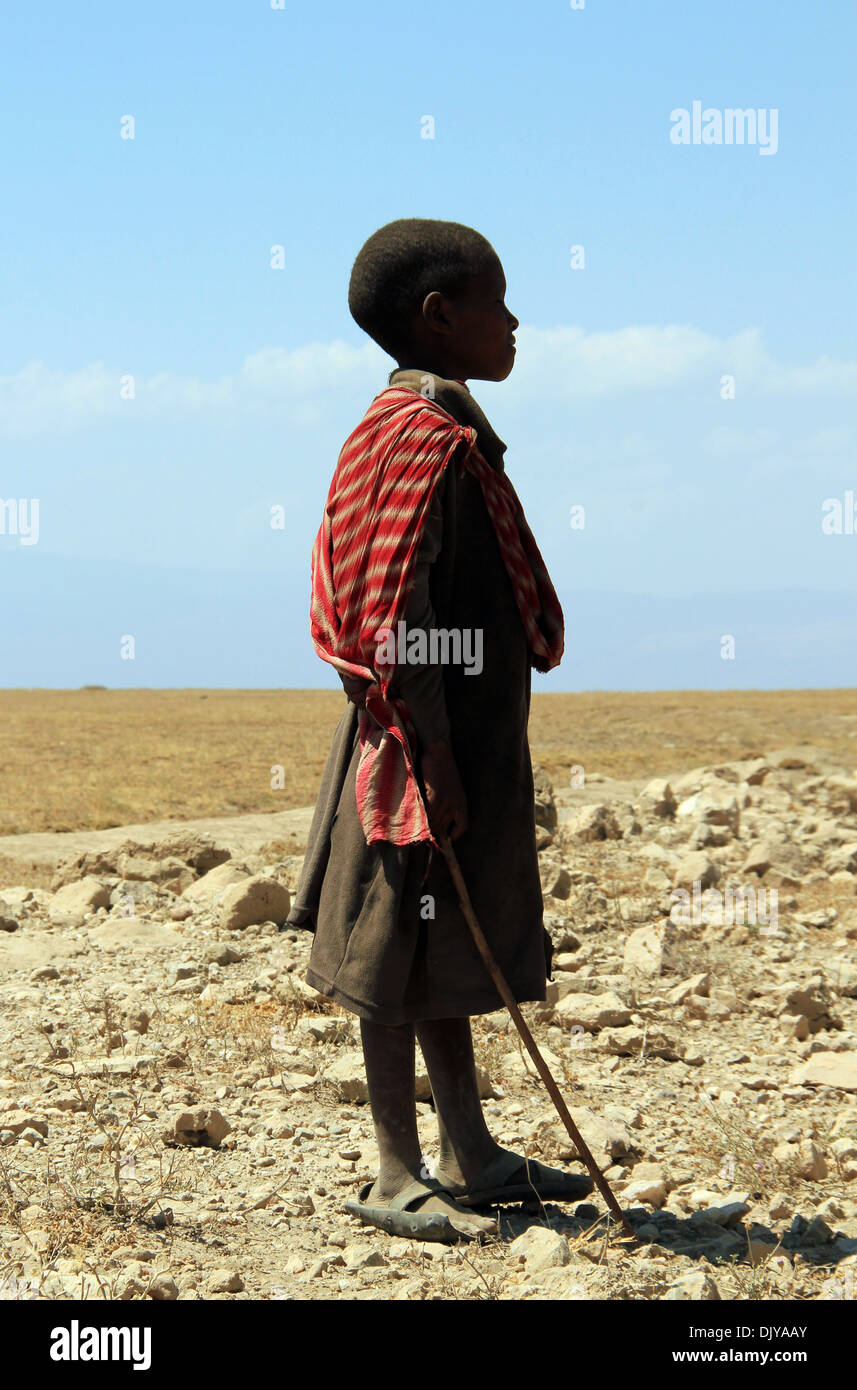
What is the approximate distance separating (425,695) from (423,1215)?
4.09 ft

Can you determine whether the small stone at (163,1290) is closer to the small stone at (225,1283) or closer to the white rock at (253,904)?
the small stone at (225,1283)

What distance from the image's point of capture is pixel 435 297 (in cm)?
317

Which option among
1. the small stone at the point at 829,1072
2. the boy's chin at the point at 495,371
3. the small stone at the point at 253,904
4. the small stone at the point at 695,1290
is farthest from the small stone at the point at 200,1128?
the small stone at the point at 253,904

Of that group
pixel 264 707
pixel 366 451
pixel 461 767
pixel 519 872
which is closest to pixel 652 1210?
pixel 519 872

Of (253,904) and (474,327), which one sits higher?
(474,327)

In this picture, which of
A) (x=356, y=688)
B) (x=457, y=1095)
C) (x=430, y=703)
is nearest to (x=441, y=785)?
(x=430, y=703)

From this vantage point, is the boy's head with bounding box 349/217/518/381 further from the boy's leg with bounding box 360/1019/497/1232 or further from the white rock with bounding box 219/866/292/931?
the white rock with bounding box 219/866/292/931

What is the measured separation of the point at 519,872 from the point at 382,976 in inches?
16.4

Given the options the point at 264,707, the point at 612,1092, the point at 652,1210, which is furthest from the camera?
the point at 264,707

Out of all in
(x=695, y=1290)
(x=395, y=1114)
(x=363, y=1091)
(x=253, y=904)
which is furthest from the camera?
(x=253, y=904)

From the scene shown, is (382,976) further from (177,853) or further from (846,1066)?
(177,853)

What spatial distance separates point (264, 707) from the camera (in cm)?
3077

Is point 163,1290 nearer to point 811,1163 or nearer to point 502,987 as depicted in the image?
point 502,987

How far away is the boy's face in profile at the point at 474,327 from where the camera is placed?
3.19m
